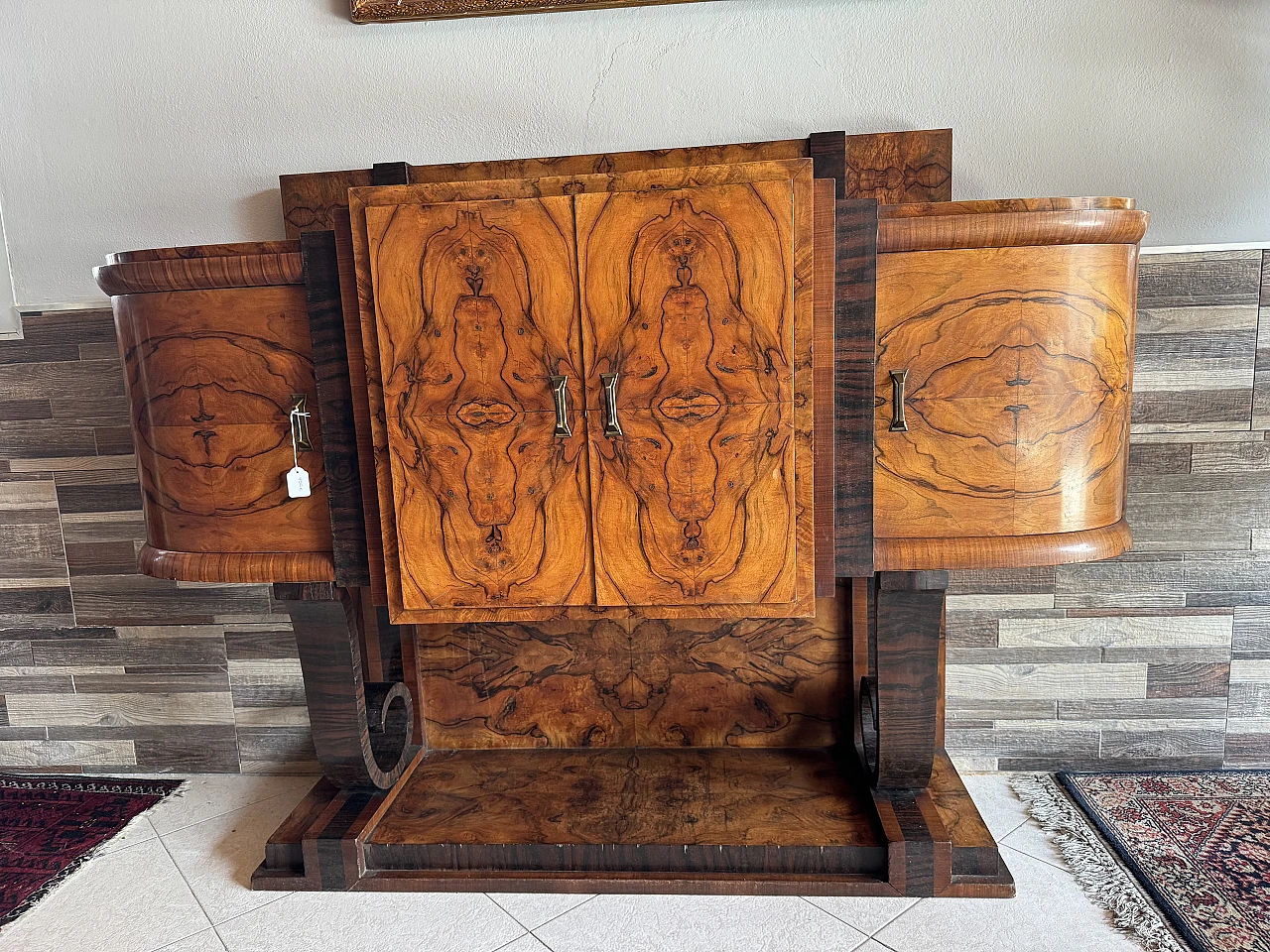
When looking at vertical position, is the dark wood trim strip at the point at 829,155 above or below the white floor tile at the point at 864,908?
above

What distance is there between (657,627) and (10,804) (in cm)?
148

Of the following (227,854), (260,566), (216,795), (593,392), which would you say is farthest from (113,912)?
(593,392)

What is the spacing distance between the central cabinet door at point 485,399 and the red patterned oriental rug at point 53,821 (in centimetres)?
95

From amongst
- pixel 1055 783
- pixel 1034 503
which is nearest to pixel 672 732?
pixel 1055 783

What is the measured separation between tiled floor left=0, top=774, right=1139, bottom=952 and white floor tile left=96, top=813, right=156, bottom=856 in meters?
0.08

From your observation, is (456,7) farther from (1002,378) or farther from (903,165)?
(1002,378)

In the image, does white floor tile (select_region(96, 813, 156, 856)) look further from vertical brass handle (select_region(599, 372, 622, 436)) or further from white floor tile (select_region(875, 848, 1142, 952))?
white floor tile (select_region(875, 848, 1142, 952))

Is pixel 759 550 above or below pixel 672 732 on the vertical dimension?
above

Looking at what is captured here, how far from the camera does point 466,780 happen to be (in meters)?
1.69

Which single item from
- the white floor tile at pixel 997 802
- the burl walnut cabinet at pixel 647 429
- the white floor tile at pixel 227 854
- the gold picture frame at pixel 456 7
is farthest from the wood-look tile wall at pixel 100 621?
the white floor tile at pixel 997 802

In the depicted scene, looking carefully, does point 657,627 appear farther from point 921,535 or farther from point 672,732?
point 921,535

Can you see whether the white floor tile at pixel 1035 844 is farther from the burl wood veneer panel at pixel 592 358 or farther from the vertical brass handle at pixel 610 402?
the vertical brass handle at pixel 610 402

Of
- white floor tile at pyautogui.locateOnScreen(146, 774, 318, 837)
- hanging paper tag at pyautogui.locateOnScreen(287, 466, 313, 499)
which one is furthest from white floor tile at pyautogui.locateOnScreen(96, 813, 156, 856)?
hanging paper tag at pyautogui.locateOnScreen(287, 466, 313, 499)

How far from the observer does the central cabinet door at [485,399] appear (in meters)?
1.24
